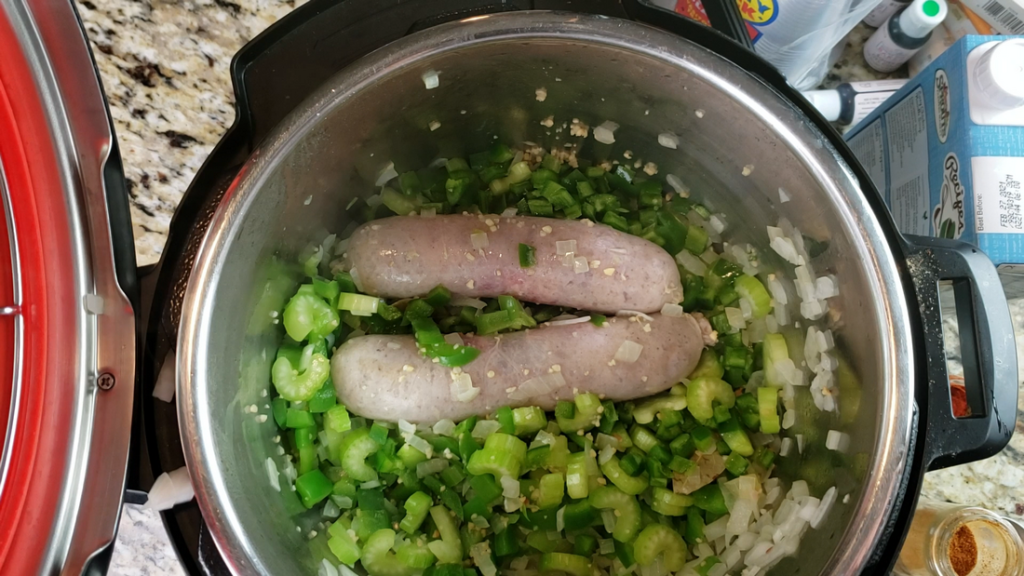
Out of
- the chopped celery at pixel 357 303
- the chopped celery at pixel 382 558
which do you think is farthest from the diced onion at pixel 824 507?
the chopped celery at pixel 357 303

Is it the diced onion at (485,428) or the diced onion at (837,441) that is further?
the diced onion at (485,428)

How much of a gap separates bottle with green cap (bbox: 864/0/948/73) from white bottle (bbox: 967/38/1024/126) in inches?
8.6

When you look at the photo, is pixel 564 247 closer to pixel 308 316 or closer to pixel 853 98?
pixel 308 316

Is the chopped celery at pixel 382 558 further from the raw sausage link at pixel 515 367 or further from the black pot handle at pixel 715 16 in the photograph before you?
the black pot handle at pixel 715 16

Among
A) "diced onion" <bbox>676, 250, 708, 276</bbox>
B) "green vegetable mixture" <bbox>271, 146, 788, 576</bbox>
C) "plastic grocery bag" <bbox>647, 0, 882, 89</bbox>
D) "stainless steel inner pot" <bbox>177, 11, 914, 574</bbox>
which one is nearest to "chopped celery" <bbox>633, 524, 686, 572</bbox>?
"green vegetable mixture" <bbox>271, 146, 788, 576</bbox>

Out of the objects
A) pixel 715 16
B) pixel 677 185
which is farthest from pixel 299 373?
pixel 715 16

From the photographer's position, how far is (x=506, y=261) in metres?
0.99

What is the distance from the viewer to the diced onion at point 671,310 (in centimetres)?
101

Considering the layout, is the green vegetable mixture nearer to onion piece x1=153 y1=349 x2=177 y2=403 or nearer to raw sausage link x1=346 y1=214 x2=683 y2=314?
raw sausage link x1=346 y1=214 x2=683 y2=314

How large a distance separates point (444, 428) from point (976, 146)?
87 centimetres

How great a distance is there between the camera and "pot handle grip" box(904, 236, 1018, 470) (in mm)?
731

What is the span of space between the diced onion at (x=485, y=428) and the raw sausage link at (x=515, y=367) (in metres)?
0.02

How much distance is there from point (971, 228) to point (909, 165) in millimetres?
180

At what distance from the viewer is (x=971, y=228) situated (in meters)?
0.92
